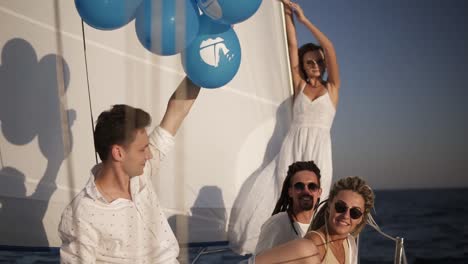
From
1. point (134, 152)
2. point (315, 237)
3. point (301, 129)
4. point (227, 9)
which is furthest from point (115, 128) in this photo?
point (301, 129)

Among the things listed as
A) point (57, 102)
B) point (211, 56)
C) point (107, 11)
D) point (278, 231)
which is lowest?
point (278, 231)

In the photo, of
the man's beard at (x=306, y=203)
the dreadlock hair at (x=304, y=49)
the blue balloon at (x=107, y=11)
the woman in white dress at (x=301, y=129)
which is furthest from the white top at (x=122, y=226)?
the dreadlock hair at (x=304, y=49)

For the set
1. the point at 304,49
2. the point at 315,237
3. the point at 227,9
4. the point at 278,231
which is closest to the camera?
the point at 315,237

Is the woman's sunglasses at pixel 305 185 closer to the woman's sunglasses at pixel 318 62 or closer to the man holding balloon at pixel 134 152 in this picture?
the man holding balloon at pixel 134 152

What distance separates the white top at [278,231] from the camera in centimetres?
204

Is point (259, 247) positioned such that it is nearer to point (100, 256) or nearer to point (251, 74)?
point (100, 256)

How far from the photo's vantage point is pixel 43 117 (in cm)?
213

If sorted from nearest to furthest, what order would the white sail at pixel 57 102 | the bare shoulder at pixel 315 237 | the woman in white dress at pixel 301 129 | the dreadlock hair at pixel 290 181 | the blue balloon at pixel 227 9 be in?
the bare shoulder at pixel 315 237
the blue balloon at pixel 227 9
the white sail at pixel 57 102
the dreadlock hair at pixel 290 181
the woman in white dress at pixel 301 129

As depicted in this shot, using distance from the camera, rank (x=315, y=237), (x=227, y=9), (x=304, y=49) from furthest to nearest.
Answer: (x=304, y=49) → (x=227, y=9) → (x=315, y=237)

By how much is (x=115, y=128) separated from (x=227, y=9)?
46 cm

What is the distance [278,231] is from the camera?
2051 millimetres

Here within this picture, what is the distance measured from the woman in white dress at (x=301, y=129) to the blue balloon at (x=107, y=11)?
91 cm

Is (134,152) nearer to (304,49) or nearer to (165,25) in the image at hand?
(165,25)

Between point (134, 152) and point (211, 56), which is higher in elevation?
point (211, 56)
